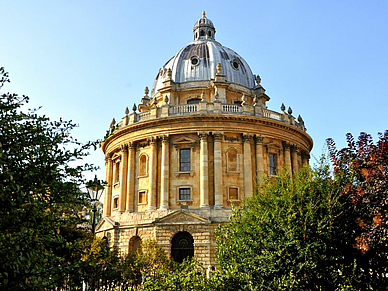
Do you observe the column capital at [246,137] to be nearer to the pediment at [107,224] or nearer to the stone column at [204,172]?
the stone column at [204,172]

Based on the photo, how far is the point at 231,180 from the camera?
3372cm

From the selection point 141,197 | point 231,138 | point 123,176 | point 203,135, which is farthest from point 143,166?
point 231,138

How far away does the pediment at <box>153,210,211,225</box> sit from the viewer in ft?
103

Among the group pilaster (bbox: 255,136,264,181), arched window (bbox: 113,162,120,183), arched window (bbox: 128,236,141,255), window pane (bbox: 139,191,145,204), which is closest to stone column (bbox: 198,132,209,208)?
pilaster (bbox: 255,136,264,181)

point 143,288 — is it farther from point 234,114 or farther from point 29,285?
point 234,114

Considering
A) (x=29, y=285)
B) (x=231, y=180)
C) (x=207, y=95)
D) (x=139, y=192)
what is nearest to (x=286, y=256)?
(x=29, y=285)

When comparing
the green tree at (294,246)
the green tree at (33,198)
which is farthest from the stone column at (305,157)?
the green tree at (33,198)

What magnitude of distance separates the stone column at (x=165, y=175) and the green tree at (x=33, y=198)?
987 inches

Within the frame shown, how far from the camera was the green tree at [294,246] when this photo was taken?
13312mm

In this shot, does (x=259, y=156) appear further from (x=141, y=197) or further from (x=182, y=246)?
(x=141, y=197)

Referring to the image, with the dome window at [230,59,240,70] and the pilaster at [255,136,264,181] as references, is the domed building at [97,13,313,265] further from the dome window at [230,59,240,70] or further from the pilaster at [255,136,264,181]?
the dome window at [230,59,240,70]

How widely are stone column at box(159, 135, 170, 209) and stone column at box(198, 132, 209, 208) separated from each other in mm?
2977

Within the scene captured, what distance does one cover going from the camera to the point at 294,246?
1397 cm

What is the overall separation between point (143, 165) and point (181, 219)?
24.2 feet
